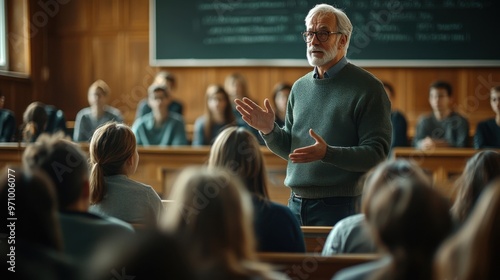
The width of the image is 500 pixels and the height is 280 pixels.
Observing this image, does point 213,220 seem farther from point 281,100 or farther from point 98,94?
point 98,94

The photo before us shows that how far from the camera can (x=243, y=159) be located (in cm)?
215

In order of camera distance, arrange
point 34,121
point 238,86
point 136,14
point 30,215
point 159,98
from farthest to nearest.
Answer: point 136,14, point 238,86, point 159,98, point 34,121, point 30,215

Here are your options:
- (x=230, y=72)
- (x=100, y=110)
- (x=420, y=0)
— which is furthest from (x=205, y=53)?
(x=420, y=0)

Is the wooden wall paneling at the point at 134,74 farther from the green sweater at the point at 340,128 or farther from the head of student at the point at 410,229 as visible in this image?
the head of student at the point at 410,229

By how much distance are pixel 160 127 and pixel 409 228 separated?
4810 millimetres

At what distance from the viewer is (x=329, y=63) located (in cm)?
289

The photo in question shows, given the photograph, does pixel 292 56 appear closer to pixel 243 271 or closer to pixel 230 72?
pixel 230 72

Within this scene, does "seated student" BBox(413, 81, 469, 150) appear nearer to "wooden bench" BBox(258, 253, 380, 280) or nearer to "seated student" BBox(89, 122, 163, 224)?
"seated student" BBox(89, 122, 163, 224)

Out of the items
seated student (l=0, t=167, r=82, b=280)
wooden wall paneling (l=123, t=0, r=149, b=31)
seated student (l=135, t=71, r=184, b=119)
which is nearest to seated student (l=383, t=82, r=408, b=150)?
seated student (l=135, t=71, r=184, b=119)

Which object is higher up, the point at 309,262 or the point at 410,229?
the point at 410,229

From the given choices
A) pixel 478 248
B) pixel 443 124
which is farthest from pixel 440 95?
pixel 478 248

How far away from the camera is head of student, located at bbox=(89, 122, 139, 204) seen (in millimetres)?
2580

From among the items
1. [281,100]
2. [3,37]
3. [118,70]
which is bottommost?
[281,100]

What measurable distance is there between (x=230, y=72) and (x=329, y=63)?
16.2ft
